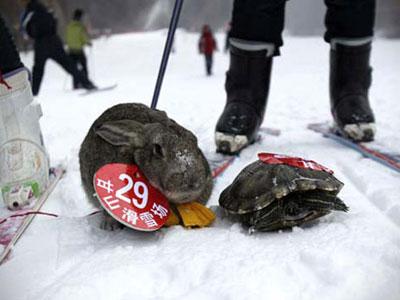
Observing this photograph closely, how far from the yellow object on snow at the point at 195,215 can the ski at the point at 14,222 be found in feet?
2.26

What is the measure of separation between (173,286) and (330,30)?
2344mm

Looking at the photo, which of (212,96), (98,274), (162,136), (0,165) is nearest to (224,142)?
(162,136)

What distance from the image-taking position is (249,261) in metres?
1.44

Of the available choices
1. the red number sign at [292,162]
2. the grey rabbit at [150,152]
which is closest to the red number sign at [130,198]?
the grey rabbit at [150,152]

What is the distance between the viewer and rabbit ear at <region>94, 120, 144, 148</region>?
178 centimetres

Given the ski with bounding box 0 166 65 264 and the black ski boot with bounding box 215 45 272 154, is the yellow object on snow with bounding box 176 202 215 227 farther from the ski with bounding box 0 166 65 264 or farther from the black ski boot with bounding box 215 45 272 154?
the black ski boot with bounding box 215 45 272 154

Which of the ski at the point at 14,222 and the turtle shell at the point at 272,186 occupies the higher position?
the turtle shell at the point at 272,186

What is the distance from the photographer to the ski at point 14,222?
5.92 feet

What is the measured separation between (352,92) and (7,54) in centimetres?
216

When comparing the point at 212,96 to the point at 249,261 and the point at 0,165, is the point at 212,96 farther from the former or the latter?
the point at 249,261

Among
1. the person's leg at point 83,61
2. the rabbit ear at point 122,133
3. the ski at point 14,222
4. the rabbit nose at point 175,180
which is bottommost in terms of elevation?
the person's leg at point 83,61

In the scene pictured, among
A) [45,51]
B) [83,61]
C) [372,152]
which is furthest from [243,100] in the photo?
[83,61]

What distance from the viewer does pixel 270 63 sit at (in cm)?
305

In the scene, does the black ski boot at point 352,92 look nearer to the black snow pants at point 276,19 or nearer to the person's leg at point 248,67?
the black snow pants at point 276,19
